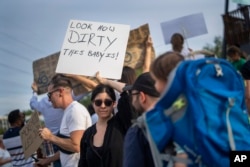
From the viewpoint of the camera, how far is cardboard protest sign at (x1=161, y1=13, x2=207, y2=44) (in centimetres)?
554

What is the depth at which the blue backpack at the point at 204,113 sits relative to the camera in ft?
6.13

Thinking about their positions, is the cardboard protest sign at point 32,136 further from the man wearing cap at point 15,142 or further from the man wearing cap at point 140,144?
the man wearing cap at point 140,144

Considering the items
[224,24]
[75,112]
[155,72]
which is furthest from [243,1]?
[224,24]

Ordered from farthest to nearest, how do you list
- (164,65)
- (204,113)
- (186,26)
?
(186,26), (164,65), (204,113)

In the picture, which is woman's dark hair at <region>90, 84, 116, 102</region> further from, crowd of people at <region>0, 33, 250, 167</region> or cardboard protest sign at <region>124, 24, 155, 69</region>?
cardboard protest sign at <region>124, 24, 155, 69</region>

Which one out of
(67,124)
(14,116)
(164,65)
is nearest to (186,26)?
(67,124)

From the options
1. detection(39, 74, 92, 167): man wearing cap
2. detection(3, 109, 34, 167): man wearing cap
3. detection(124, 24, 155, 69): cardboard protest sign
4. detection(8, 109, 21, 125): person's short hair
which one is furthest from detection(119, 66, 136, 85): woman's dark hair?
detection(8, 109, 21, 125): person's short hair

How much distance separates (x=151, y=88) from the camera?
8.60ft

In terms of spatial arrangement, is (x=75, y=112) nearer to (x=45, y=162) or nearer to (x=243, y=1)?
(x=45, y=162)

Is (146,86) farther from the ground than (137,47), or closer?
closer

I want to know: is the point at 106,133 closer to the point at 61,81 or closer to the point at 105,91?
the point at 105,91

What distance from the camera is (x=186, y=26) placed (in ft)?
18.4

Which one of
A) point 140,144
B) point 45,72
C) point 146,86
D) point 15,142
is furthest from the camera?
point 15,142

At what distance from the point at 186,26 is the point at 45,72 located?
1868 mm
